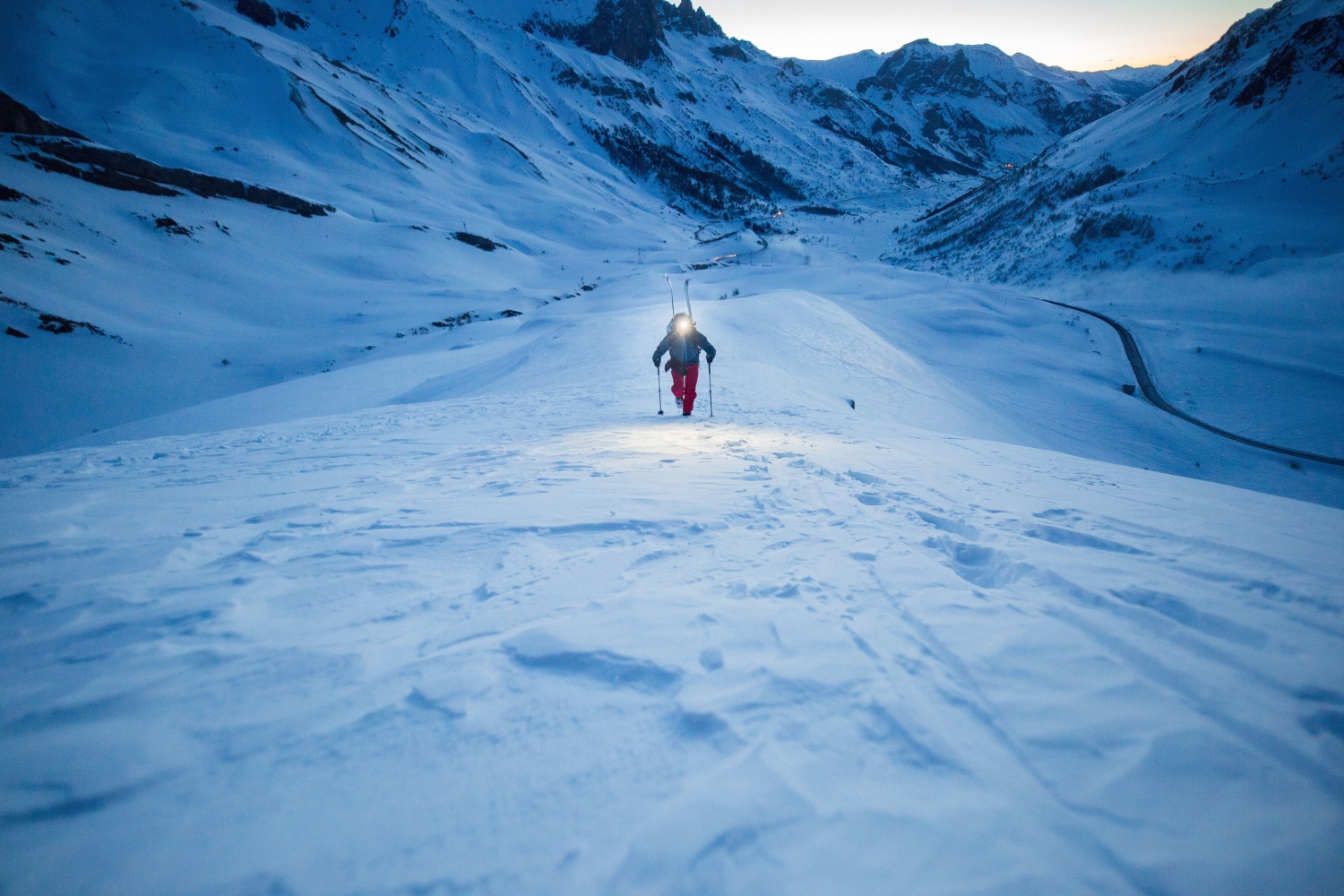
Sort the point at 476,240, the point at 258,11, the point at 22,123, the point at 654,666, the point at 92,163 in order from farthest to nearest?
the point at 258,11
the point at 476,240
the point at 92,163
the point at 22,123
the point at 654,666

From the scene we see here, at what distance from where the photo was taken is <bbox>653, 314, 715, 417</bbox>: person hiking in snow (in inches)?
324

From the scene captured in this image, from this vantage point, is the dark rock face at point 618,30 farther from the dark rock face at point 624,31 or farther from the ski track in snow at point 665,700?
the ski track in snow at point 665,700

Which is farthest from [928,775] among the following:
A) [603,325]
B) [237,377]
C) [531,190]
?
[531,190]

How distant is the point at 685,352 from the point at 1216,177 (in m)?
49.3

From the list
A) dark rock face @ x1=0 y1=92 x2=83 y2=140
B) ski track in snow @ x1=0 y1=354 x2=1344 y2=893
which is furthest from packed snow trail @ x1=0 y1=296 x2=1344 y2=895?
dark rock face @ x1=0 y1=92 x2=83 y2=140

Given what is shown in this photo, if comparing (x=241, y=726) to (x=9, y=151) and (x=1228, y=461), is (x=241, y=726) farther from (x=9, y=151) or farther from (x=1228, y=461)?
(x=9, y=151)

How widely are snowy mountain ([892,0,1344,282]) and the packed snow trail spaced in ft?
134

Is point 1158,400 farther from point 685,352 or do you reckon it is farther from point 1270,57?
point 1270,57

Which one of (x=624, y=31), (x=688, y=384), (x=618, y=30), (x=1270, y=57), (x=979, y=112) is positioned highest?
(x=618, y=30)

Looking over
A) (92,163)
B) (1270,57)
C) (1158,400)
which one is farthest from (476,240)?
(1270,57)

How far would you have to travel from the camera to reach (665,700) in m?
1.93

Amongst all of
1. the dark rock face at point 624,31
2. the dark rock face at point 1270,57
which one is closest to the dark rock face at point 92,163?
the dark rock face at point 1270,57

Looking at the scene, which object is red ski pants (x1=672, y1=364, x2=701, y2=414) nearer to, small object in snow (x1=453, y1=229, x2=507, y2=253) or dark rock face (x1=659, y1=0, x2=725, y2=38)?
small object in snow (x1=453, y1=229, x2=507, y2=253)

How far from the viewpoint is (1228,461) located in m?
14.7
